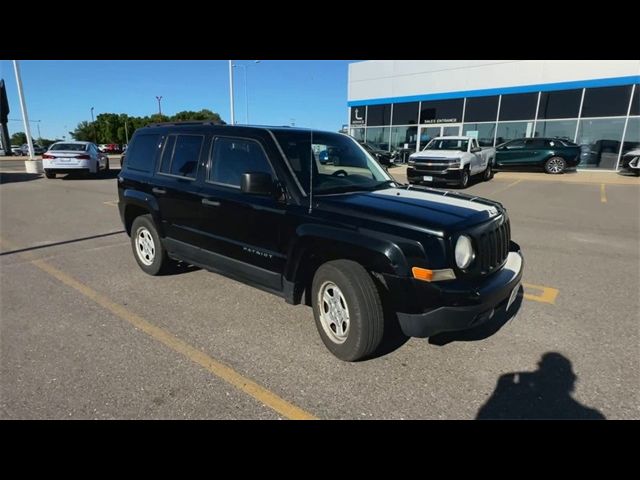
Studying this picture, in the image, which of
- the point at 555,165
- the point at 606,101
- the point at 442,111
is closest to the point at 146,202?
the point at 555,165

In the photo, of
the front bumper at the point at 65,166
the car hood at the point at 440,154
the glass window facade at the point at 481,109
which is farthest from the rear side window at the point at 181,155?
the glass window facade at the point at 481,109

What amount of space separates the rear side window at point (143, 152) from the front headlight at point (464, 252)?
372 cm

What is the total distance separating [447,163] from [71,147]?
1568cm

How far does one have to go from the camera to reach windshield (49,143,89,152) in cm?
1658

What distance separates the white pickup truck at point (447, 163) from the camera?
13172 mm

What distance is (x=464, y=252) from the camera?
274cm

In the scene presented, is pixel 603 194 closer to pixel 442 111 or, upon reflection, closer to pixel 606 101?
pixel 606 101

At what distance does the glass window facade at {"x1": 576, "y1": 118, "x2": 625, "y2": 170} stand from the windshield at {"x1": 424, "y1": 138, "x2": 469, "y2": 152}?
391 inches

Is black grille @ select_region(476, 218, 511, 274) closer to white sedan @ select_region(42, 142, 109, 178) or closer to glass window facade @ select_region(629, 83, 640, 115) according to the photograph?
white sedan @ select_region(42, 142, 109, 178)

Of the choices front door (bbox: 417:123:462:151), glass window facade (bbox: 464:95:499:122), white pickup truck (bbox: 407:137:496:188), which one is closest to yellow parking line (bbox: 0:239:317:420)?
white pickup truck (bbox: 407:137:496:188)

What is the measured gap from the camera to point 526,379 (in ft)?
9.45
